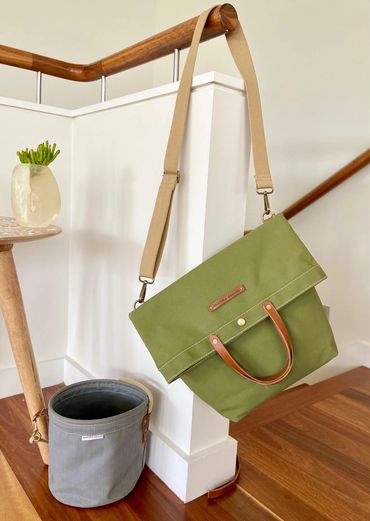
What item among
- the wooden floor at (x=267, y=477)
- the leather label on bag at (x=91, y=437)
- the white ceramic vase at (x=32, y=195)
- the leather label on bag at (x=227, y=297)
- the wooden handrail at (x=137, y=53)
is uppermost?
the wooden handrail at (x=137, y=53)

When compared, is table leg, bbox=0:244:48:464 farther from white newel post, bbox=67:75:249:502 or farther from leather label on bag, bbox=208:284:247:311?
leather label on bag, bbox=208:284:247:311

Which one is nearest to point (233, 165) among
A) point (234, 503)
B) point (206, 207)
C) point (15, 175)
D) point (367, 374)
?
point (206, 207)

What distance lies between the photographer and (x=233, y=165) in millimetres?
951

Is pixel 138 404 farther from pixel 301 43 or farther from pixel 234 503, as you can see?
pixel 301 43

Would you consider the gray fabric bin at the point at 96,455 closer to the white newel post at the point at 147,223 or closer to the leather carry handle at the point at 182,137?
the white newel post at the point at 147,223

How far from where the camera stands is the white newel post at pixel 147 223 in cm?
94

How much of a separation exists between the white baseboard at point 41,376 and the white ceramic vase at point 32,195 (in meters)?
0.64

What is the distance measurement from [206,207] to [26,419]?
2.90ft

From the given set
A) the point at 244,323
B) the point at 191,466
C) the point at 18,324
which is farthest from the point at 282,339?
the point at 18,324

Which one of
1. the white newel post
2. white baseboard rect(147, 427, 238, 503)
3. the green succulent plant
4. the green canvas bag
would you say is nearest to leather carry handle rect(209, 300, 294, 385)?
the green canvas bag

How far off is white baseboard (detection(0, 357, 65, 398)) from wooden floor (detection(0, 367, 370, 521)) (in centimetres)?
3

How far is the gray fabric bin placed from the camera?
0.93m

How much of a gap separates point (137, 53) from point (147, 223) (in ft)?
1.53

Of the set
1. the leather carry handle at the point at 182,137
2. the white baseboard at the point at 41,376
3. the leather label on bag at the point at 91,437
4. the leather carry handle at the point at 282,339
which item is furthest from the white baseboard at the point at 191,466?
the white baseboard at the point at 41,376
